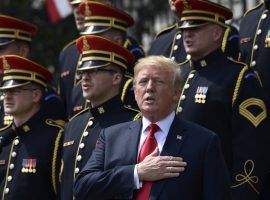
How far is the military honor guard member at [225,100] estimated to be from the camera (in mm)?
8375

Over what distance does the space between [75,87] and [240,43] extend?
5.28ft

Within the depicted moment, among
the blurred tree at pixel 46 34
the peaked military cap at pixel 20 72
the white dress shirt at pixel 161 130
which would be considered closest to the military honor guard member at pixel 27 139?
the peaked military cap at pixel 20 72

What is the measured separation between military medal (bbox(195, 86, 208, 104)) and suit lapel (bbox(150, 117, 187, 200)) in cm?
136

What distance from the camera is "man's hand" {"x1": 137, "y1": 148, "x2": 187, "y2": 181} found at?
7086mm

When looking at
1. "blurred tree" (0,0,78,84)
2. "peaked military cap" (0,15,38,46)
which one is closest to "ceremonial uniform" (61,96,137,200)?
"peaked military cap" (0,15,38,46)

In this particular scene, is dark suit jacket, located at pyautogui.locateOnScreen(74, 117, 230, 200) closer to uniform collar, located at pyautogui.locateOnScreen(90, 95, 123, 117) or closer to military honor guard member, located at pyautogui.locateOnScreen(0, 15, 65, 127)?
uniform collar, located at pyautogui.locateOnScreen(90, 95, 123, 117)

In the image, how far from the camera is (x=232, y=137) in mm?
8492

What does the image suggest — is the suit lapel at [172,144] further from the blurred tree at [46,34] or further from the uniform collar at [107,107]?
the blurred tree at [46,34]

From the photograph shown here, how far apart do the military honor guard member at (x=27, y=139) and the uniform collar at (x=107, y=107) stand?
0.71 m

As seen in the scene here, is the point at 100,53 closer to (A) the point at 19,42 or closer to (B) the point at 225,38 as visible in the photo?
(B) the point at 225,38

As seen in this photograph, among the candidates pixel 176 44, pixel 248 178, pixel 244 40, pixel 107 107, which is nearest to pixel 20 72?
pixel 107 107

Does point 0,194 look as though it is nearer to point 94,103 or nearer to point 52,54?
point 94,103

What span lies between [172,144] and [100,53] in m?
2.01

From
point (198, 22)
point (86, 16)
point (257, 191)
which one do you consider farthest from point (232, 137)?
point (86, 16)
